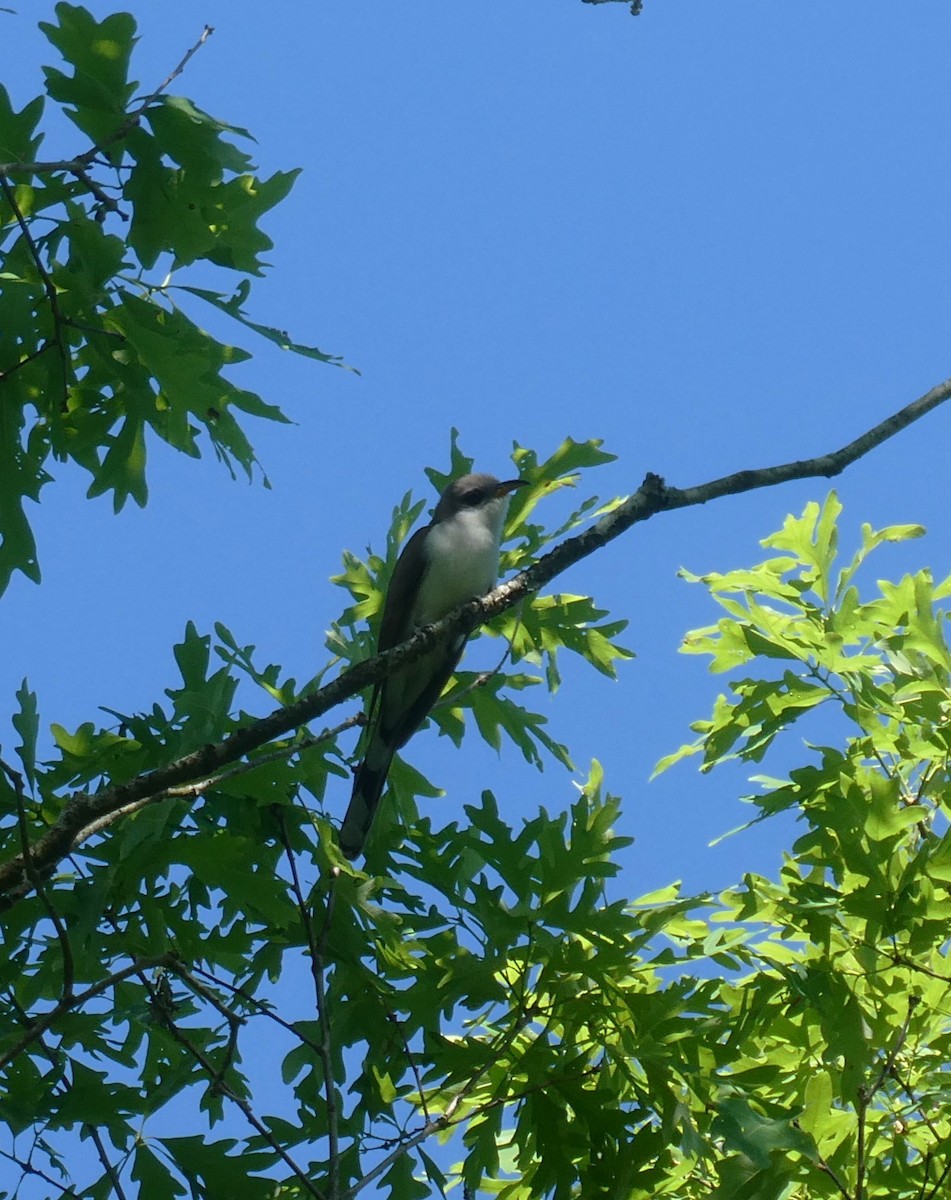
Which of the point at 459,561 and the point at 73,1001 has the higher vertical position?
the point at 459,561

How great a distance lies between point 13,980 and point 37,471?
1591mm

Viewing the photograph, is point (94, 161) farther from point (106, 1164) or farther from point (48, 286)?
point (106, 1164)

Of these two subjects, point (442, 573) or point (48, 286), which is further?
point (442, 573)

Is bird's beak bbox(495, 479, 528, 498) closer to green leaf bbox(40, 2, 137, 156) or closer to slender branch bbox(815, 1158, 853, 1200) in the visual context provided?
green leaf bbox(40, 2, 137, 156)

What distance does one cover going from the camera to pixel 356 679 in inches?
158

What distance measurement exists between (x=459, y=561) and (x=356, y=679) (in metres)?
2.89

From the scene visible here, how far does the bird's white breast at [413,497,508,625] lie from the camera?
22.1 ft

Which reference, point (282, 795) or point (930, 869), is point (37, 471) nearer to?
point (282, 795)

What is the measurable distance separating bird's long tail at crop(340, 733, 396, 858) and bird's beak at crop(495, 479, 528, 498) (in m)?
1.27

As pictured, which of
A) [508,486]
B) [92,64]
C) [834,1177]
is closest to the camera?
[834,1177]

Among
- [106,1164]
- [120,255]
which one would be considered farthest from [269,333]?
[106,1164]

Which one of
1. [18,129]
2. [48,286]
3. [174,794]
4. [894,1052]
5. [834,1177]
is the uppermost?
[18,129]

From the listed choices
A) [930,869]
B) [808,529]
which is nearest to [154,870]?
[930,869]

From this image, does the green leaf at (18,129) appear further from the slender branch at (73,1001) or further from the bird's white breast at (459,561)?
the bird's white breast at (459,561)
